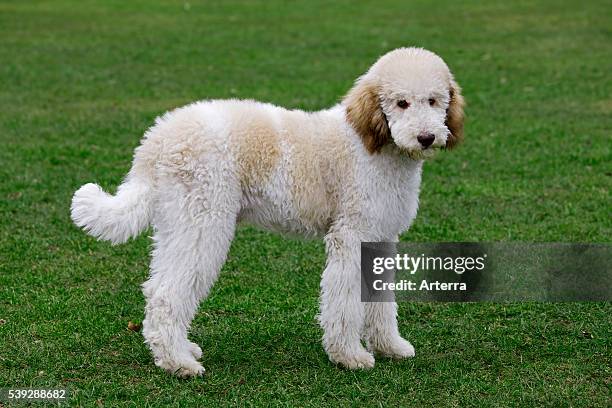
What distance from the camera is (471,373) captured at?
5.47 m

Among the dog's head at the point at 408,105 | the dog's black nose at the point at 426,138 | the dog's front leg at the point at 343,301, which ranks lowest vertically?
the dog's front leg at the point at 343,301

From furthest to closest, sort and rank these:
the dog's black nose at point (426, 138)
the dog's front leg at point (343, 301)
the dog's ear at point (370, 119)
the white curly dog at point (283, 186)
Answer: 1. the dog's front leg at point (343, 301)
2. the dog's ear at point (370, 119)
3. the white curly dog at point (283, 186)
4. the dog's black nose at point (426, 138)

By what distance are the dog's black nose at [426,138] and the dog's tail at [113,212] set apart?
1411 mm

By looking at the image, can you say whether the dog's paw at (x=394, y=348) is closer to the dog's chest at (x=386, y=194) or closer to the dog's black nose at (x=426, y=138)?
the dog's chest at (x=386, y=194)

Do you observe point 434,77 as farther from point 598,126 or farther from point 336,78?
point 336,78

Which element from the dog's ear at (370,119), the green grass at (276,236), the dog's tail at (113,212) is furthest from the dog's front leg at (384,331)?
the dog's tail at (113,212)

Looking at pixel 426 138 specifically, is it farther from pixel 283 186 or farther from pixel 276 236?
pixel 276 236

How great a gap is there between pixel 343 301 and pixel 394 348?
1.51ft

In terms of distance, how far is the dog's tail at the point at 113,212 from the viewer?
5.21 meters

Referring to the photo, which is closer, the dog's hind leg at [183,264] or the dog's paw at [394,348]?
the dog's hind leg at [183,264]

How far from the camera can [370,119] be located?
5.38 m

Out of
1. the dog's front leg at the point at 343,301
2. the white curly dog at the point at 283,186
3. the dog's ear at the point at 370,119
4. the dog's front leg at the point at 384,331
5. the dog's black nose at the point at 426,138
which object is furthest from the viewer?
the dog's front leg at the point at 384,331

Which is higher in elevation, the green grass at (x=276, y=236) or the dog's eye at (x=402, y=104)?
the dog's eye at (x=402, y=104)

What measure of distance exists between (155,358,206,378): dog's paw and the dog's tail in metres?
0.69
